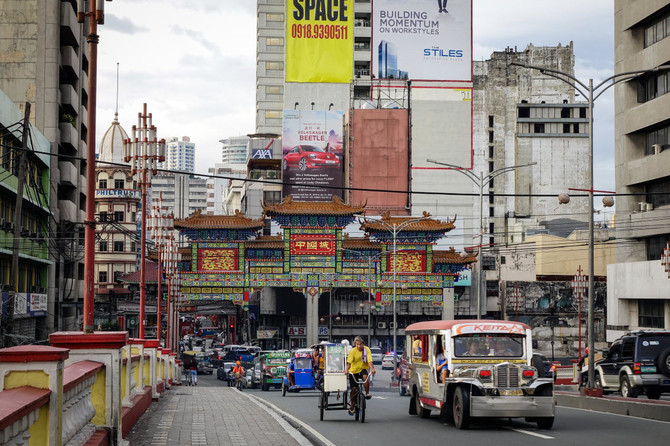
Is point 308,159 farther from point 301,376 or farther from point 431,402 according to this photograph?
point 431,402

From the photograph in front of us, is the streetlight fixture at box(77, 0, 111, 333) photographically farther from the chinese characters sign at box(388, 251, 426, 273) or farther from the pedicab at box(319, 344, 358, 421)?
the chinese characters sign at box(388, 251, 426, 273)

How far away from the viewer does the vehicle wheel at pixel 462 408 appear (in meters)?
17.0

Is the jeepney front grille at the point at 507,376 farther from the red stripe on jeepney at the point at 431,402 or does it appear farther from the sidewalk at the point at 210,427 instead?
the sidewalk at the point at 210,427

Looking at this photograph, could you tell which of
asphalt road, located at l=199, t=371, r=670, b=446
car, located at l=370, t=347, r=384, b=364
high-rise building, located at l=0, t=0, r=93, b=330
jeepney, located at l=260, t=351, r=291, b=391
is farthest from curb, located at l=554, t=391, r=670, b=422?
car, located at l=370, t=347, r=384, b=364

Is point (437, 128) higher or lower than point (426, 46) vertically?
lower

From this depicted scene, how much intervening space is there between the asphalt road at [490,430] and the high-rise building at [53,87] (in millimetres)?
38457

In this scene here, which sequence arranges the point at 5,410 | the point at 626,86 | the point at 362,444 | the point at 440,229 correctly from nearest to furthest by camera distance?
the point at 5,410 → the point at 362,444 → the point at 626,86 → the point at 440,229

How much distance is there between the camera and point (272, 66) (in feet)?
461

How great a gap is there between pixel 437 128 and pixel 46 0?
61.2 metres

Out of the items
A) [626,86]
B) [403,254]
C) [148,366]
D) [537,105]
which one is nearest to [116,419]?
[148,366]

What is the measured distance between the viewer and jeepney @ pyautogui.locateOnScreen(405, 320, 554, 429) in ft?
55.1

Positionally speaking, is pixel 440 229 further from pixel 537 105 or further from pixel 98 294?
pixel 537 105

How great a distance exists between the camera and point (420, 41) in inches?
4311

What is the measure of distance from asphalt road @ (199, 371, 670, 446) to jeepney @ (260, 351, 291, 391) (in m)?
22.4
